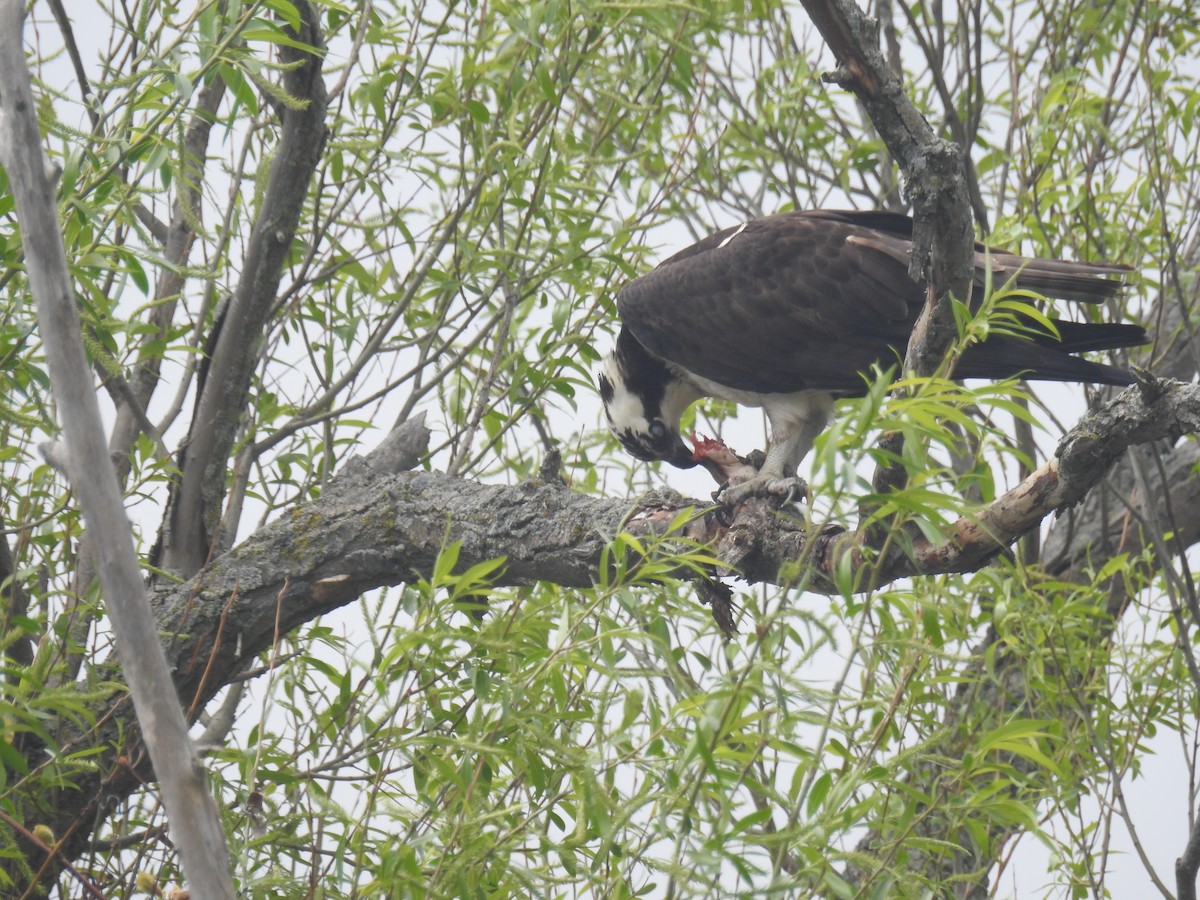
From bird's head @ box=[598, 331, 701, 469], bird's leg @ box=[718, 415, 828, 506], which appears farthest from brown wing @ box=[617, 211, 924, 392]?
bird's head @ box=[598, 331, 701, 469]

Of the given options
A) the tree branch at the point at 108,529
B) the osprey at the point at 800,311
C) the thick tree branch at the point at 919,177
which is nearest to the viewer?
the tree branch at the point at 108,529

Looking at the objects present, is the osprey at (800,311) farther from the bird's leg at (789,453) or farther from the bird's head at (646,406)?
the bird's head at (646,406)

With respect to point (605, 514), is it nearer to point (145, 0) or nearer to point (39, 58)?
point (145, 0)

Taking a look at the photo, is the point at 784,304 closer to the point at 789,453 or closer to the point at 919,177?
the point at 789,453

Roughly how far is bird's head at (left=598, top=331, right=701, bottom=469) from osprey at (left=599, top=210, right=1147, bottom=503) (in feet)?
0.63

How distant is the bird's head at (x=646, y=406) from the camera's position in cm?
462

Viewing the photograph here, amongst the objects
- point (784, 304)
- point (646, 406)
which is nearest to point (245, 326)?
point (784, 304)

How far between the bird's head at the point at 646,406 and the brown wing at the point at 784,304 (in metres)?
0.40

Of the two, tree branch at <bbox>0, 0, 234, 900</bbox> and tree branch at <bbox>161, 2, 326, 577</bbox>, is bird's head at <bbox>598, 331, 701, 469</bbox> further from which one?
tree branch at <bbox>0, 0, 234, 900</bbox>

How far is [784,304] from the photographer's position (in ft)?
12.8

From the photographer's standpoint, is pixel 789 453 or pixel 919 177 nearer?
pixel 919 177

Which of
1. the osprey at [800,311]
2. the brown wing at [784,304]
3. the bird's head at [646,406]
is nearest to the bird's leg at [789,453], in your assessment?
the osprey at [800,311]

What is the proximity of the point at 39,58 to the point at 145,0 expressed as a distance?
3.55 ft

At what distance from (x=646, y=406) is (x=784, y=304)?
2.98 ft
